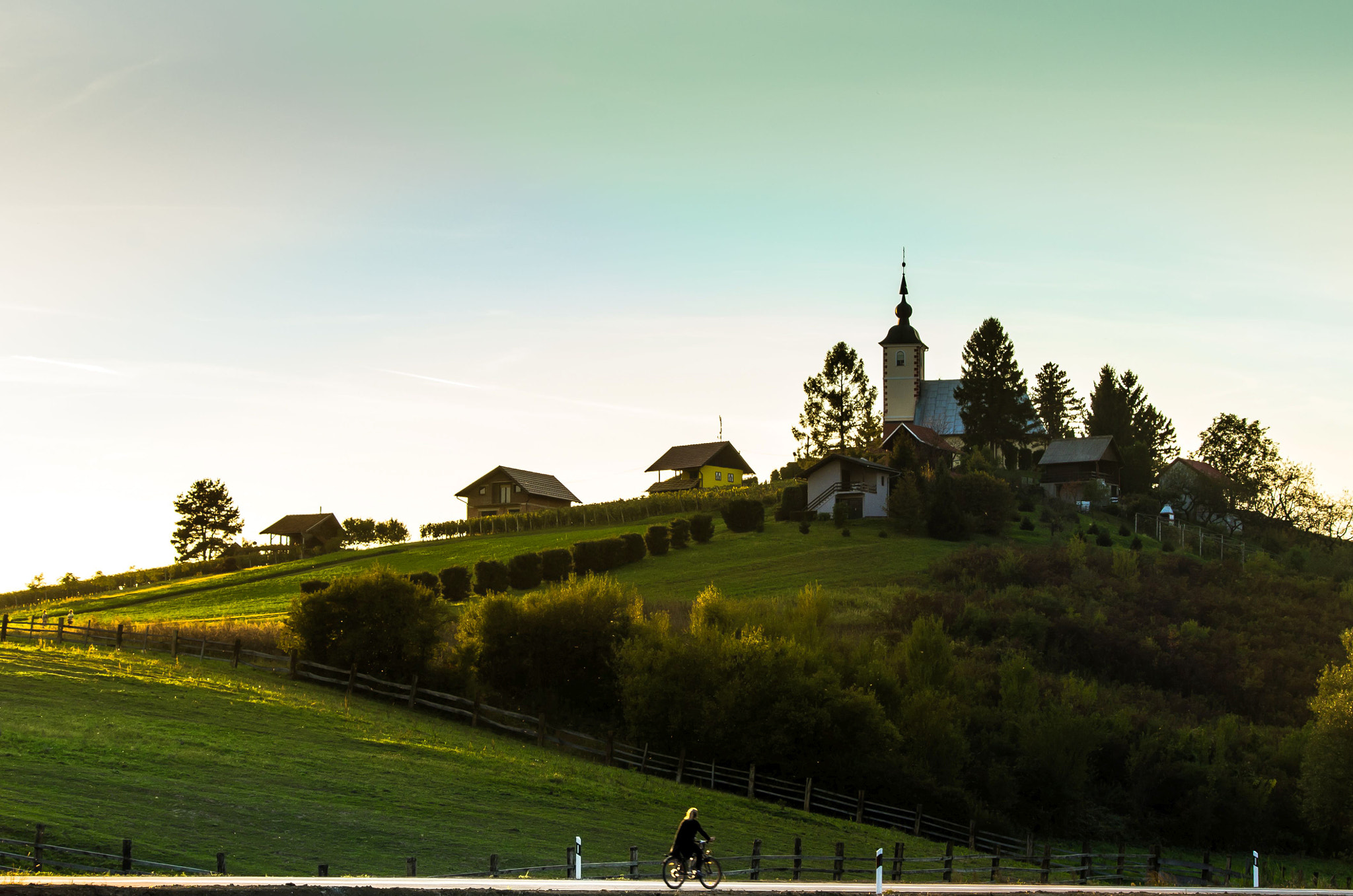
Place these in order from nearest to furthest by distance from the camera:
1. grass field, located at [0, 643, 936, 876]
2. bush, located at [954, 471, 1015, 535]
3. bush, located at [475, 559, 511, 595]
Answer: grass field, located at [0, 643, 936, 876] < bush, located at [475, 559, 511, 595] < bush, located at [954, 471, 1015, 535]

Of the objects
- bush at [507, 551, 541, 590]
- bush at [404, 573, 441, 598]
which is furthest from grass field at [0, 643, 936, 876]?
bush at [507, 551, 541, 590]

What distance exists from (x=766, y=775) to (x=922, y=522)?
43.1 metres

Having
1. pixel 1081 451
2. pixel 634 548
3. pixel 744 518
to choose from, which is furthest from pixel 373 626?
pixel 1081 451

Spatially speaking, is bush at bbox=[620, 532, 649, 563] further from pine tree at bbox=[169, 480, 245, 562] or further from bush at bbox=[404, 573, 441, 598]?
pine tree at bbox=[169, 480, 245, 562]

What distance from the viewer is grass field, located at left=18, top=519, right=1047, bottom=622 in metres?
67.6

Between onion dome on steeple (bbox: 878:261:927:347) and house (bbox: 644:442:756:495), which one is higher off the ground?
onion dome on steeple (bbox: 878:261:927:347)

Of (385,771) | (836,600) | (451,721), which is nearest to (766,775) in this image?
(451,721)

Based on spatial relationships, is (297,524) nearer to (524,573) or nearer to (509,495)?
(509,495)

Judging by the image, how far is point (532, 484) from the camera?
11281cm

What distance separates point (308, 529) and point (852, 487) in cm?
5047

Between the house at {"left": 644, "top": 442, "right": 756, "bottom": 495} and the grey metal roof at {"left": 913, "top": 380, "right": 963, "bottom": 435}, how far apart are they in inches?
760

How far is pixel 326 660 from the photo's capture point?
47.5 metres

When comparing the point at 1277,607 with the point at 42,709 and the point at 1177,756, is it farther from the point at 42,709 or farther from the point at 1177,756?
the point at 42,709

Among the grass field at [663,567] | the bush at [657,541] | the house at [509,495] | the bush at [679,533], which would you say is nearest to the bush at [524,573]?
the grass field at [663,567]
